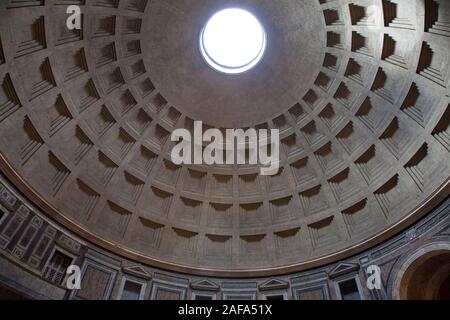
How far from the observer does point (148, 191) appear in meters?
21.3

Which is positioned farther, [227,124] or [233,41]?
[233,41]

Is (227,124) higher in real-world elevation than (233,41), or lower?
lower

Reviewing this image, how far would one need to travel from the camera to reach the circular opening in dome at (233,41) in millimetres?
21688

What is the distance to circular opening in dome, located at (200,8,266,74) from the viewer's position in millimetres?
21688

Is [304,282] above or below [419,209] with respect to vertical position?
below

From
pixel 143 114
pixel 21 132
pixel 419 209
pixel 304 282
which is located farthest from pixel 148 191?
pixel 419 209

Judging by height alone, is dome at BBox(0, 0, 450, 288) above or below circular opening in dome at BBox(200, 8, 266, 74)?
below

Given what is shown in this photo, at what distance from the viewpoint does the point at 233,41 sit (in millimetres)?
24062

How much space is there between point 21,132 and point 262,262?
1433cm

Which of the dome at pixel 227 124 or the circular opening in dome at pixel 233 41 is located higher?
the circular opening in dome at pixel 233 41

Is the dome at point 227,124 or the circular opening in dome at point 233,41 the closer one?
the dome at point 227,124

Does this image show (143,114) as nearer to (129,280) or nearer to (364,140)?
(129,280)
